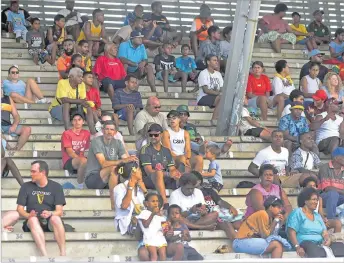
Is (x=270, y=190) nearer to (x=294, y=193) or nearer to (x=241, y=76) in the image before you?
(x=294, y=193)

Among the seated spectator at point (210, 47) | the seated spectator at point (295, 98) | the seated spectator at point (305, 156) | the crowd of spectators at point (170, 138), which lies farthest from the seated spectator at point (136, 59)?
the seated spectator at point (305, 156)

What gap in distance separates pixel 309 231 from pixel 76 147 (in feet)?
10.5

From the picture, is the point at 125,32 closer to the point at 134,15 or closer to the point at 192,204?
the point at 134,15

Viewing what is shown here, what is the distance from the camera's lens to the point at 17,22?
22281 millimetres

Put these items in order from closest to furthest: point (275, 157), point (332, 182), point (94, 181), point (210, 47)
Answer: point (94, 181) < point (332, 182) < point (275, 157) < point (210, 47)

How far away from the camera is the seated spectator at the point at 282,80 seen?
21031mm

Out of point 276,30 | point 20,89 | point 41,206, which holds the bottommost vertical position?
point 41,206

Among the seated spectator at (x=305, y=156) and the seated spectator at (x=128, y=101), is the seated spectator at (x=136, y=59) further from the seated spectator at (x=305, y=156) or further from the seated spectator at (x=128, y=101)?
the seated spectator at (x=305, y=156)

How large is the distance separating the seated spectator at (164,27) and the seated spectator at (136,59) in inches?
51.7

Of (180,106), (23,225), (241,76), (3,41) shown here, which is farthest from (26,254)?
(3,41)

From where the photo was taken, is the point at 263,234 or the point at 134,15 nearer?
the point at 263,234

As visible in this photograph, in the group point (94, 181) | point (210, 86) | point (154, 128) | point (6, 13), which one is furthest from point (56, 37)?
point (94, 181)

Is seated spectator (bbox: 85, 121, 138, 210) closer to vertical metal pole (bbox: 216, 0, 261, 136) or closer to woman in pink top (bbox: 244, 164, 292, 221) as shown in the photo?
woman in pink top (bbox: 244, 164, 292, 221)

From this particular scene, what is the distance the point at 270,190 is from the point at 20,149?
3.33 m
